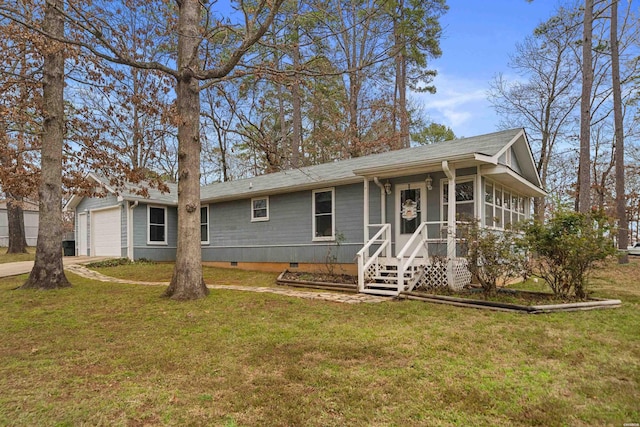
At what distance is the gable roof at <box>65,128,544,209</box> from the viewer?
827cm

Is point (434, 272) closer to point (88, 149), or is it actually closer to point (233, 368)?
point (233, 368)

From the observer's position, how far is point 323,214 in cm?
1146

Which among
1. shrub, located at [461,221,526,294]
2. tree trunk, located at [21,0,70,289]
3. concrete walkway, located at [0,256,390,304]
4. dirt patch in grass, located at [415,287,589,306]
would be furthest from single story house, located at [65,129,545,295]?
tree trunk, located at [21,0,70,289]

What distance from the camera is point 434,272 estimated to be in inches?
318

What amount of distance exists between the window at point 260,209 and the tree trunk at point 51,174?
6.06m

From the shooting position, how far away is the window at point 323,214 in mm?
11219

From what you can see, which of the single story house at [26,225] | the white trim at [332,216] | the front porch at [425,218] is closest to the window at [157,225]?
the white trim at [332,216]

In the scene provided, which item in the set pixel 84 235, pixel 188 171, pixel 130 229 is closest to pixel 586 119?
pixel 188 171

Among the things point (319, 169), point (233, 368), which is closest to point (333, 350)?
point (233, 368)

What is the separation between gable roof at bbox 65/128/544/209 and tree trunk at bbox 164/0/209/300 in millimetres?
2455

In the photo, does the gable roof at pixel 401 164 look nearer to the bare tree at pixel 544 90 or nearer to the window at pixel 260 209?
the window at pixel 260 209

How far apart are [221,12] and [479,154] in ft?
18.9

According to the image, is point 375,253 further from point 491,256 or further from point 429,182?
point 491,256

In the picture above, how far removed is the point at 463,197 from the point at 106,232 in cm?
1468
